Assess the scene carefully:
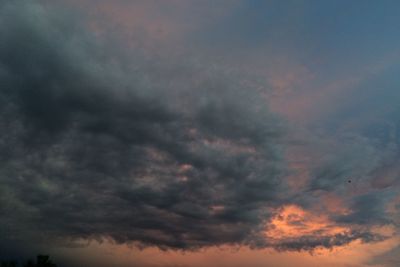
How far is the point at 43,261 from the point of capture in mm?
151625

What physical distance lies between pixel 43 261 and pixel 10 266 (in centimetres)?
927

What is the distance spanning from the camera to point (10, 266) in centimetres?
14912
